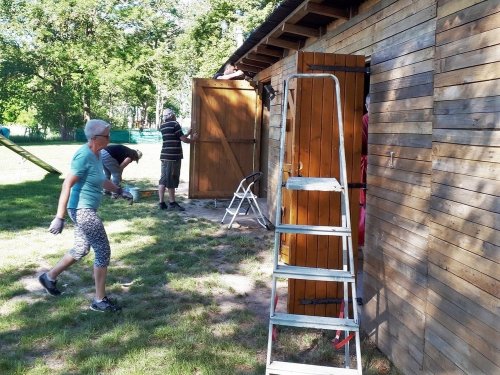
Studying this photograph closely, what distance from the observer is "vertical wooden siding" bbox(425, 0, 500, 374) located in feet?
8.02

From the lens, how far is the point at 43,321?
423 cm

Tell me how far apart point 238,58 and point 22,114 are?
5784 cm

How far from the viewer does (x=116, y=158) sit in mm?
9484

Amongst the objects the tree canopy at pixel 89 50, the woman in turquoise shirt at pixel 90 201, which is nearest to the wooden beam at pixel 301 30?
the woman in turquoise shirt at pixel 90 201

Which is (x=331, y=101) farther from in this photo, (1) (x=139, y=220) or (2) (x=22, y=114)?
(2) (x=22, y=114)

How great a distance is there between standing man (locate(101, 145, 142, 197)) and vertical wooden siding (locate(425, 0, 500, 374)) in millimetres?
7189

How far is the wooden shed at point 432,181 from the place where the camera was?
2500 millimetres

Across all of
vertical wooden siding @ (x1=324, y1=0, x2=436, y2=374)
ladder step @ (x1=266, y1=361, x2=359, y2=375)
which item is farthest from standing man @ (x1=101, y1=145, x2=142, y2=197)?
ladder step @ (x1=266, y1=361, x2=359, y2=375)

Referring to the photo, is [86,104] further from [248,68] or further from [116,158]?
[116,158]

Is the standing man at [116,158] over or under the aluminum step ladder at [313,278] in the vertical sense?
over

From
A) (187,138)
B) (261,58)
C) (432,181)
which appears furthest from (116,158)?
(432,181)

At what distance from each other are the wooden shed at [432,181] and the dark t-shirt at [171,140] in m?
4.92

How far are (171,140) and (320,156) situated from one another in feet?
18.1

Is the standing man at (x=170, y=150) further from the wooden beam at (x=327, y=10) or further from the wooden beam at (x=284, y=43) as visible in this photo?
the wooden beam at (x=327, y=10)
